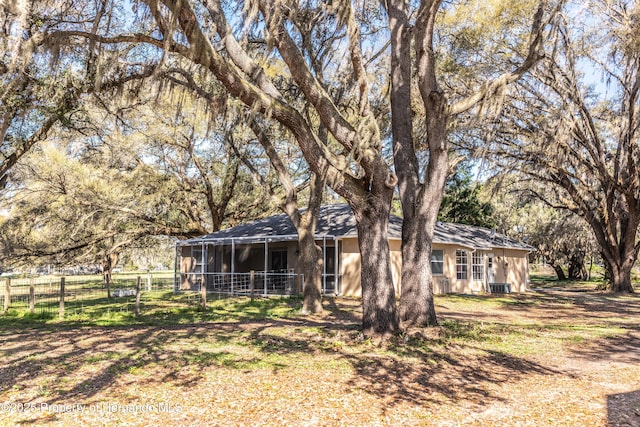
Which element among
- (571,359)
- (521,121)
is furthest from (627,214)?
(571,359)

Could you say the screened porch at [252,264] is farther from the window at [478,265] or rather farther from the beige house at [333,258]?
the window at [478,265]

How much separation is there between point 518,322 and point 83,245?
17687 millimetres

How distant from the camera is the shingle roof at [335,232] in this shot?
18844 mm

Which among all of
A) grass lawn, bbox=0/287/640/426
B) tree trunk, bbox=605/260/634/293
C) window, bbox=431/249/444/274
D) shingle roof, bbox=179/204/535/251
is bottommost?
grass lawn, bbox=0/287/640/426

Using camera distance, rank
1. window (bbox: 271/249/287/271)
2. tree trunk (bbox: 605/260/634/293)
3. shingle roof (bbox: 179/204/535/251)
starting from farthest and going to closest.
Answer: window (bbox: 271/249/287/271), tree trunk (bbox: 605/260/634/293), shingle roof (bbox: 179/204/535/251)

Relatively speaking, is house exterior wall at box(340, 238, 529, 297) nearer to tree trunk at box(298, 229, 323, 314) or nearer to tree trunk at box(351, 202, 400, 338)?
tree trunk at box(298, 229, 323, 314)

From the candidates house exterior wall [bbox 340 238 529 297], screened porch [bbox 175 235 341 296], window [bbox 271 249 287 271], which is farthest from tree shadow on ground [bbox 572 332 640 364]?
window [bbox 271 249 287 271]

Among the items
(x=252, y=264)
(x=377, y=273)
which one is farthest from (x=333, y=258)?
(x=377, y=273)

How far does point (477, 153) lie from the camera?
51.9ft

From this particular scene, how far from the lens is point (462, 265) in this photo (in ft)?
70.9

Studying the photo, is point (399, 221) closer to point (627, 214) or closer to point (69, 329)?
point (627, 214)

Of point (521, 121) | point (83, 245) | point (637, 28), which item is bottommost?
point (83, 245)

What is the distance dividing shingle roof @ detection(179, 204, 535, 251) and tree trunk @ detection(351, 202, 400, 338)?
9227 millimetres

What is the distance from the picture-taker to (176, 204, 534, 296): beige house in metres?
18.8
